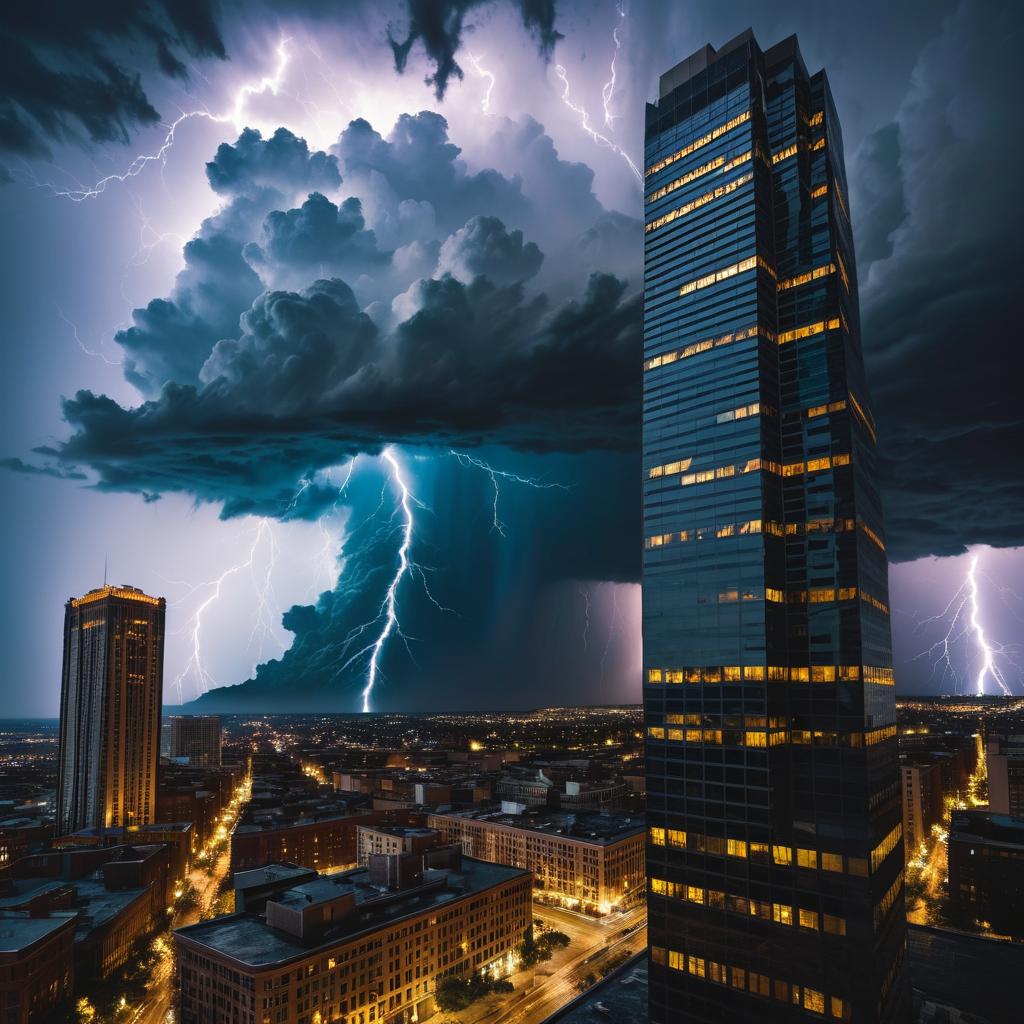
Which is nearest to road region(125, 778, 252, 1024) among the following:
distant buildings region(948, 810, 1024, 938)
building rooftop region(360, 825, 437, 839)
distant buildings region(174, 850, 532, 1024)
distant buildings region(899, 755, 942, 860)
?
distant buildings region(174, 850, 532, 1024)

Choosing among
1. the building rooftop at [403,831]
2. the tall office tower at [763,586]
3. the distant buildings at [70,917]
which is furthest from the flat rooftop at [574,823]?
the distant buildings at [70,917]

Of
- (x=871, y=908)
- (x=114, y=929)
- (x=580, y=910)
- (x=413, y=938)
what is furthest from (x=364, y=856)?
(x=871, y=908)

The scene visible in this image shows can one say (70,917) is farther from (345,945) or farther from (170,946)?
(345,945)

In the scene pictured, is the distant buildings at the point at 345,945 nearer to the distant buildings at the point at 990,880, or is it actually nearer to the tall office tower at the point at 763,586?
the tall office tower at the point at 763,586

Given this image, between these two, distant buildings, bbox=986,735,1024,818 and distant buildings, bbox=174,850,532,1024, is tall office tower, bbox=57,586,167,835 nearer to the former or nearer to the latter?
distant buildings, bbox=174,850,532,1024

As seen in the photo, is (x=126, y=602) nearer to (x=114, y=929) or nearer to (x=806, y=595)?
(x=114, y=929)
